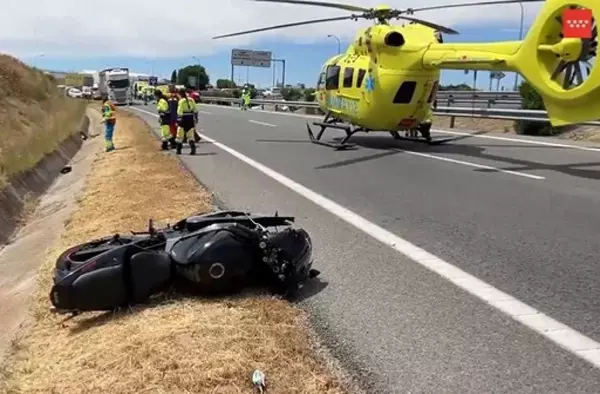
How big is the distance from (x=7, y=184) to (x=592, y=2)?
1217cm

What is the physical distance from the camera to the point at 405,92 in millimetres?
15750

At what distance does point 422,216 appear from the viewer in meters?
8.28

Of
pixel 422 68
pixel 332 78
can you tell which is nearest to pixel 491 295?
pixel 422 68

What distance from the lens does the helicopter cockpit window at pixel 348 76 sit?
1711cm

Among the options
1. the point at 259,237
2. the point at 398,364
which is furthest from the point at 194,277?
the point at 398,364

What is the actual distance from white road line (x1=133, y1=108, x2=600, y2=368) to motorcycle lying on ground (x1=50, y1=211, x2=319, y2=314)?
129 centimetres

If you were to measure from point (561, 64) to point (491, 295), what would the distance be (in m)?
6.80

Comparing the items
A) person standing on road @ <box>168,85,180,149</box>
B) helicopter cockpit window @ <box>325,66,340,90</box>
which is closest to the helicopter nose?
helicopter cockpit window @ <box>325,66,340,90</box>

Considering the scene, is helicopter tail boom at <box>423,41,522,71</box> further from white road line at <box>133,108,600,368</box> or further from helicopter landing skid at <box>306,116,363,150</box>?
white road line at <box>133,108,600,368</box>

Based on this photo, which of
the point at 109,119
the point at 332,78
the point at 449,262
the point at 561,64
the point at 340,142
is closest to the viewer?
the point at 449,262

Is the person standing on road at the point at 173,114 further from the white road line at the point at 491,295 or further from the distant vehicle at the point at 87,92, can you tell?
the distant vehicle at the point at 87,92

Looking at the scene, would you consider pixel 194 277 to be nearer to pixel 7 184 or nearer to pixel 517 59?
pixel 517 59

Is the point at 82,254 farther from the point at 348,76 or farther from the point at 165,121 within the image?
the point at 165,121

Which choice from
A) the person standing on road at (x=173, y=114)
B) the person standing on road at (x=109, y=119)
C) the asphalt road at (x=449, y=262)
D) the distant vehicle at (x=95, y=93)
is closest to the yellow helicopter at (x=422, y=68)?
the asphalt road at (x=449, y=262)
